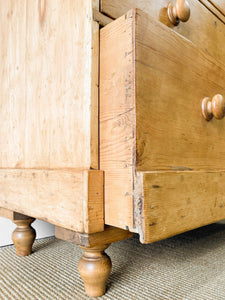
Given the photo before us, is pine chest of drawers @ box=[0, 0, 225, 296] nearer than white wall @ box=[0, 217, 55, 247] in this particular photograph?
Yes

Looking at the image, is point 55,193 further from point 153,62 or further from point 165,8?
point 165,8

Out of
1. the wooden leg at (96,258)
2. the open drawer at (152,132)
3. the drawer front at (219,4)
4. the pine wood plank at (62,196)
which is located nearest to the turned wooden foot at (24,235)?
the pine wood plank at (62,196)

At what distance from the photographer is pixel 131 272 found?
0.64m

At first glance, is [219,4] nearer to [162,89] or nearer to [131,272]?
[162,89]

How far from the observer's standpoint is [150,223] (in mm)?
385

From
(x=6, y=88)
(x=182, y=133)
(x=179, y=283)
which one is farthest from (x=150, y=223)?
(x=6, y=88)

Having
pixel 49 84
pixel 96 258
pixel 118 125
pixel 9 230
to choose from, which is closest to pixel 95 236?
pixel 96 258

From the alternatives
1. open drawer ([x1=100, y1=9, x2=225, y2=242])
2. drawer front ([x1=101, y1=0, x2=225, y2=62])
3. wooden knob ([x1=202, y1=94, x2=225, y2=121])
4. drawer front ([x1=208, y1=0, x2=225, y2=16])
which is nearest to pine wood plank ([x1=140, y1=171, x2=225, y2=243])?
open drawer ([x1=100, y1=9, x2=225, y2=242])

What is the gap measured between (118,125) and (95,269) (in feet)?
0.89

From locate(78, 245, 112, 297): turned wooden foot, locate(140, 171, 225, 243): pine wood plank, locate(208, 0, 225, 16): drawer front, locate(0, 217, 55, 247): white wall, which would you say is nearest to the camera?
locate(140, 171, 225, 243): pine wood plank

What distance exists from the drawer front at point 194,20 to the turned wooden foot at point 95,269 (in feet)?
1.41

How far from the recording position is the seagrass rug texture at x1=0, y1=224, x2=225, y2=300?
55 centimetres

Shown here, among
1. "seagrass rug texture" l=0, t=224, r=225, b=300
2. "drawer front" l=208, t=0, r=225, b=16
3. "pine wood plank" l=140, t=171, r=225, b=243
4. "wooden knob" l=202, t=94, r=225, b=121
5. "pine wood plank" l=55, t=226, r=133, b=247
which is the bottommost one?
"seagrass rug texture" l=0, t=224, r=225, b=300

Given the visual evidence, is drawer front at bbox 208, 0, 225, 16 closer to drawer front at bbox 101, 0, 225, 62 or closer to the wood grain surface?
drawer front at bbox 101, 0, 225, 62
